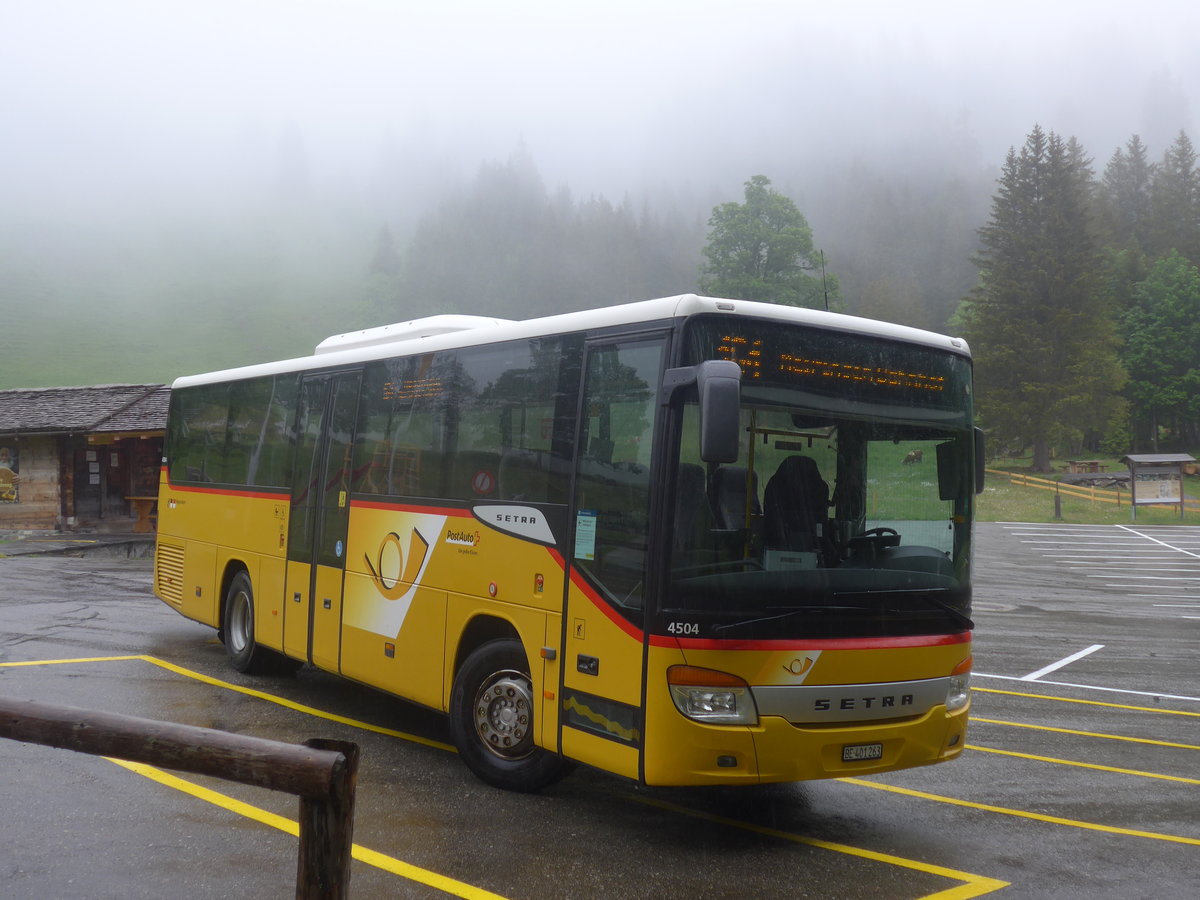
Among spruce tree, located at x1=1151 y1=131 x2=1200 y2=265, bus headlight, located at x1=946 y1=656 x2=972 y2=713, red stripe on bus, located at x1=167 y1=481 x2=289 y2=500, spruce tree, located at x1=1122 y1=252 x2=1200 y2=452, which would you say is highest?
spruce tree, located at x1=1151 y1=131 x2=1200 y2=265

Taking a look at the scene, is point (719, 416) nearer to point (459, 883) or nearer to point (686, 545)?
point (686, 545)

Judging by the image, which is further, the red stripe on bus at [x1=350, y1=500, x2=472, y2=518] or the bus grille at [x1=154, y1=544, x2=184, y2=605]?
the bus grille at [x1=154, y1=544, x2=184, y2=605]

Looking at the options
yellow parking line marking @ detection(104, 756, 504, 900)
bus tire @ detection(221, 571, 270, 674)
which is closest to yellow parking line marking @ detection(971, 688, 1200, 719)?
bus tire @ detection(221, 571, 270, 674)

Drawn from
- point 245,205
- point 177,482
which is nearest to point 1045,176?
point 177,482

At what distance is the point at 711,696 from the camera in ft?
17.5

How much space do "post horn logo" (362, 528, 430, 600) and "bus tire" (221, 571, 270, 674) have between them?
2692mm

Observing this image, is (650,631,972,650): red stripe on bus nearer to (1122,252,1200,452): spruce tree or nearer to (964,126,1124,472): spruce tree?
(964,126,1124,472): spruce tree

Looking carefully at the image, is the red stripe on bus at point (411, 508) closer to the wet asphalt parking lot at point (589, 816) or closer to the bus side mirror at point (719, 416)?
the wet asphalt parking lot at point (589, 816)

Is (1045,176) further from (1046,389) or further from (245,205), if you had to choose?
(245,205)

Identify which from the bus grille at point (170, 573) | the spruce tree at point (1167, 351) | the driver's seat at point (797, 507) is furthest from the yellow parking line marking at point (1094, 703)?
the spruce tree at point (1167, 351)

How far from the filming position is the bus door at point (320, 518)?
8562 mm

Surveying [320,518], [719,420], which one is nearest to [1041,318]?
[320,518]

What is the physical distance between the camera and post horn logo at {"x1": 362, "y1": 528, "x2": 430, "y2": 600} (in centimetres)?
752

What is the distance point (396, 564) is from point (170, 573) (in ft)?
18.4
